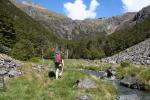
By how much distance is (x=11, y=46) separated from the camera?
70250mm

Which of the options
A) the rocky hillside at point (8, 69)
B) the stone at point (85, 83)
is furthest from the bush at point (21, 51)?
the stone at point (85, 83)

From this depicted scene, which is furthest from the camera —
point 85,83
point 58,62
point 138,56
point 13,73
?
point 138,56

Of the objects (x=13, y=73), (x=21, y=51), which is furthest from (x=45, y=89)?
(x=21, y=51)

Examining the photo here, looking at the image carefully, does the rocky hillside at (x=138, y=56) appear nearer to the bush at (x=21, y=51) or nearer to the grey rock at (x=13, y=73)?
the bush at (x=21, y=51)

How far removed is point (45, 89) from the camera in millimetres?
23734

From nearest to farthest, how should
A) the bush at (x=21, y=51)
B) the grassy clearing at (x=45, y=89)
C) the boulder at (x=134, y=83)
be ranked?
Answer: the grassy clearing at (x=45, y=89)
the boulder at (x=134, y=83)
the bush at (x=21, y=51)

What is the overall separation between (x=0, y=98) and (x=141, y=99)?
1648 centimetres

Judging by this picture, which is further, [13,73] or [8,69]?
[8,69]

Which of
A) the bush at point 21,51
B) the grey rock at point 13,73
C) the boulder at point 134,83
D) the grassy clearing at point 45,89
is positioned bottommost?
the boulder at point 134,83

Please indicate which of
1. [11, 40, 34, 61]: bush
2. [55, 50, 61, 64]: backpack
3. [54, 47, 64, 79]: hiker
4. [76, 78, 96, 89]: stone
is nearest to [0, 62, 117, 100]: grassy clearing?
[76, 78, 96, 89]: stone

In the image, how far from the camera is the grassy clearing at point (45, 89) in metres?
21.3

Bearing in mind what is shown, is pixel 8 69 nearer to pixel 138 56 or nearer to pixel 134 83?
pixel 134 83

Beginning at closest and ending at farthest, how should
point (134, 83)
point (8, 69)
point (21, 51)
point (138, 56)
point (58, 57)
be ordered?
1. point (8, 69)
2. point (58, 57)
3. point (134, 83)
4. point (21, 51)
5. point (138, 56)

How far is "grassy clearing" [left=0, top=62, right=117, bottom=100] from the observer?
21281mm
